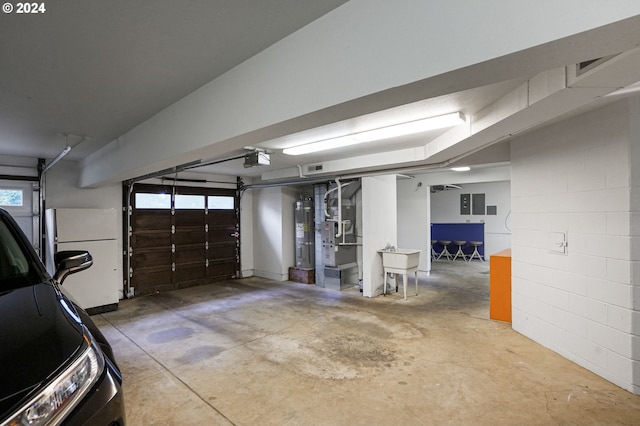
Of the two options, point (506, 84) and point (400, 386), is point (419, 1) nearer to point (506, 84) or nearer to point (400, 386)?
point (506, 84)

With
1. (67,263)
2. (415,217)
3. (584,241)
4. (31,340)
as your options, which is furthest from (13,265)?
(415,217)

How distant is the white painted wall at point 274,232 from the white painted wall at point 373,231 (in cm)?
236

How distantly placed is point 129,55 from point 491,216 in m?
10.3

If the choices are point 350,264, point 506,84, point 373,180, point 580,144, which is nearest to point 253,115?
point 506,84

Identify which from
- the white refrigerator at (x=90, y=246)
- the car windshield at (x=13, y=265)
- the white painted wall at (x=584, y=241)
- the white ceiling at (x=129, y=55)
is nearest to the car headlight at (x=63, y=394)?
the car windshield at (x=13, y=265)

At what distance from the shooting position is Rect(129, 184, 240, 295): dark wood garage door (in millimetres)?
6266

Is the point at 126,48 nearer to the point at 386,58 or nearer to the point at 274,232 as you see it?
the point at 386,58

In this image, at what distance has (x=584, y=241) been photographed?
305cm

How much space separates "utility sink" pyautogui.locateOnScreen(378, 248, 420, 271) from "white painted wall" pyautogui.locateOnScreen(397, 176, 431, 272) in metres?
2.34

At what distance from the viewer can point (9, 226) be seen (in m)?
1.81

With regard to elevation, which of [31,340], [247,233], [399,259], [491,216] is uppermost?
[491,216]

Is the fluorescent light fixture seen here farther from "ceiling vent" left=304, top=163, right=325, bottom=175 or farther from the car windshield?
the car windshield

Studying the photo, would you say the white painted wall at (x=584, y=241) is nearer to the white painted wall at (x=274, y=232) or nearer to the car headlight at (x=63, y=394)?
the car headlight at (x=63, y=394)

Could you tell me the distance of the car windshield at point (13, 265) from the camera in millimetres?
1523
